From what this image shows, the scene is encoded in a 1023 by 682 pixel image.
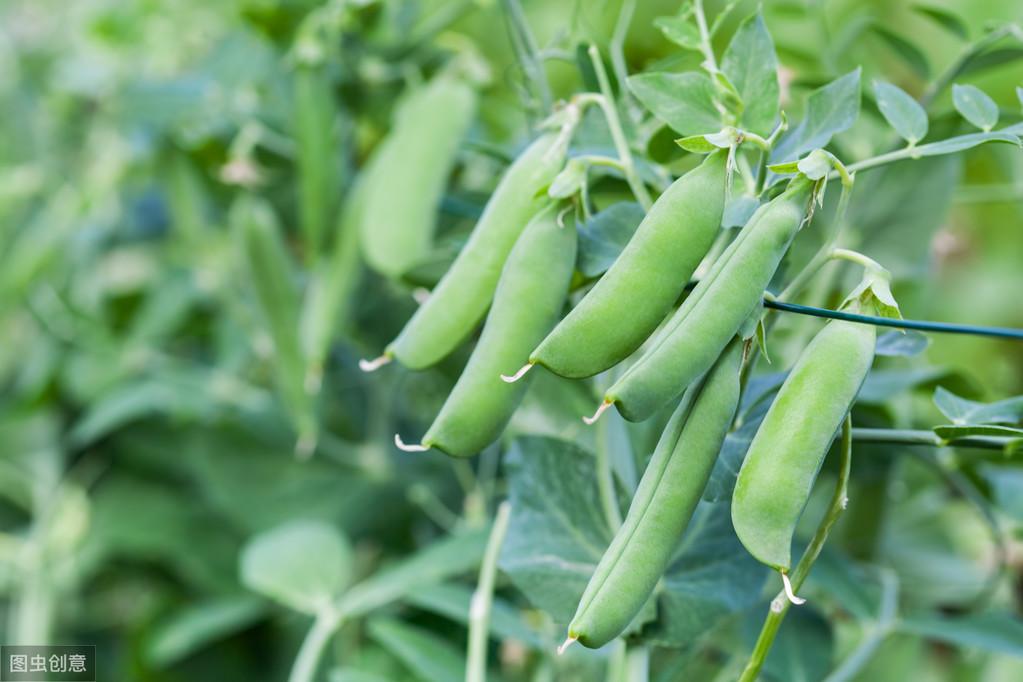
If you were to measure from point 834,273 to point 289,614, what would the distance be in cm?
52

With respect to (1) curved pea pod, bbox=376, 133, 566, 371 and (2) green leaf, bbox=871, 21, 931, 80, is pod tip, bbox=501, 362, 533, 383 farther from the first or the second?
(2) green leaf, bbox=871, 21, 931, 80

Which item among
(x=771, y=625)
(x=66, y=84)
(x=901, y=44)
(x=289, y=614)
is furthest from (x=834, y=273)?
(x=66, y=84)

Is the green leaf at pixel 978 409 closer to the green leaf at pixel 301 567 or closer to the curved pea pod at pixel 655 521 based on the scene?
the curved pea pod at pixel 655 521

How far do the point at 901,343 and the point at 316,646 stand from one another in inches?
14.0

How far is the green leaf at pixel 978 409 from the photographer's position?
37cm

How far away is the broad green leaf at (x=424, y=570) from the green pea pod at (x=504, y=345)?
0.21 metres

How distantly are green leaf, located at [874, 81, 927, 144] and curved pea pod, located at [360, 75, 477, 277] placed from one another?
0.27 meters

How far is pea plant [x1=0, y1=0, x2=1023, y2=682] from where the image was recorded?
1.02ft

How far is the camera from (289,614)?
81 cm

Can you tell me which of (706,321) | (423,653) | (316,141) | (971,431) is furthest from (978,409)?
(316,141)

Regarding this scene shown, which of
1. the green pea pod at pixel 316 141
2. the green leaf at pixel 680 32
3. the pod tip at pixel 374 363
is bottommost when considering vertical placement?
the green pea pod at pixel 316 141

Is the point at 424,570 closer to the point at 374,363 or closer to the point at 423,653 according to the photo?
the point at 423,653

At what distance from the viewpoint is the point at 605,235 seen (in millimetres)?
374

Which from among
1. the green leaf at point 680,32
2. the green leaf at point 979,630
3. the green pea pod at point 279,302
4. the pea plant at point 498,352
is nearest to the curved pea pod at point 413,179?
the pea plant at point 498,352
